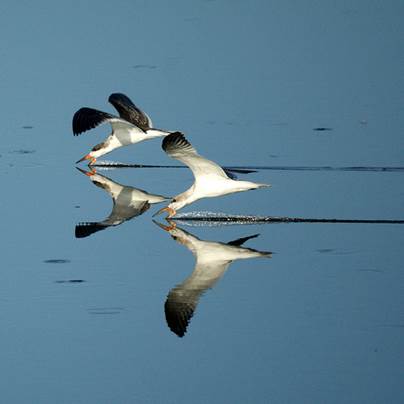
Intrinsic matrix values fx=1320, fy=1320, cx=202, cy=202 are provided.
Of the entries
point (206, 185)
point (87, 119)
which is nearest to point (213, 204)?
point (206, 185)

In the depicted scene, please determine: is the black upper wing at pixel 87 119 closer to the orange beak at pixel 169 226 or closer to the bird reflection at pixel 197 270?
the orange beak at pixel 169 226

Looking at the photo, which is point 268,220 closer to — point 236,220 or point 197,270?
point 236,220

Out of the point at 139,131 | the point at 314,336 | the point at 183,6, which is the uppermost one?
the point at 183,6

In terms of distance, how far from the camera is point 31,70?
60.8ft

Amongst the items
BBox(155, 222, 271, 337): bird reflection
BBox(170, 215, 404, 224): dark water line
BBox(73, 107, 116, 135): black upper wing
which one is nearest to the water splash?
BBox(170, 215, 404, 224): dark water line

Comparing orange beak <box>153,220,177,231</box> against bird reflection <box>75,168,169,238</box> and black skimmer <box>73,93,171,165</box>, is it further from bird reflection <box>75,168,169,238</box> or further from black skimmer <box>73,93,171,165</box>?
black skimmer <box>73,93,171,165</box>

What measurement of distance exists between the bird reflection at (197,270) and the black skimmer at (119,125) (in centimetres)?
275

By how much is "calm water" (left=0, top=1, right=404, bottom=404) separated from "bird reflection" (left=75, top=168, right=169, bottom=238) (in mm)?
40

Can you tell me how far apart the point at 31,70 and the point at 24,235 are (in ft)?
25.8

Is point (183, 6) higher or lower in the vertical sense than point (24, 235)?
higher

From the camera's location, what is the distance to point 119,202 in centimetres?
1265

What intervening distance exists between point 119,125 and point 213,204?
256 centimetres

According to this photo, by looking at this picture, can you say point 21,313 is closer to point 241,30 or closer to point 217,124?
point 217,124

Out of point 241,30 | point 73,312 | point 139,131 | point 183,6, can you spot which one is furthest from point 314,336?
point 183,6
